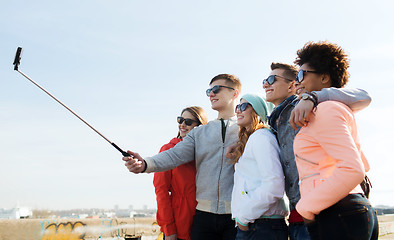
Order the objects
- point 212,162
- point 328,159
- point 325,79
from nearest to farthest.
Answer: point 328,159 → point 325,79 → point 212,162

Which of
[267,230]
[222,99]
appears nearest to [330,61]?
[267,230]

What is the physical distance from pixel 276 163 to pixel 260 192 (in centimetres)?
25

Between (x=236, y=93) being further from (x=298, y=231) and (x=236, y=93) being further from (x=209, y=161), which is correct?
(x=298, y=231)

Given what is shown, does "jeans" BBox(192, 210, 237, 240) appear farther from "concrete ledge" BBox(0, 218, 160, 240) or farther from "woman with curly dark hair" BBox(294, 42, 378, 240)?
"concrete ledge" BBox(0, 218, 160, 240)

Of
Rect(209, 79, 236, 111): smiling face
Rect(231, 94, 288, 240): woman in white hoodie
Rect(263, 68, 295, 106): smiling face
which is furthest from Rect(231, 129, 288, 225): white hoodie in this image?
Rect(209, 79, 236, 111): smiling face

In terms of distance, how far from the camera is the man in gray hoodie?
145 inches

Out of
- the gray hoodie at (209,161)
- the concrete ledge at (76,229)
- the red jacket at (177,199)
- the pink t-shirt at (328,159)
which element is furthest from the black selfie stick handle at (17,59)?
the concrete ledge at (76,229)

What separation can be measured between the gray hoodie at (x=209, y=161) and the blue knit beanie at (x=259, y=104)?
532mm

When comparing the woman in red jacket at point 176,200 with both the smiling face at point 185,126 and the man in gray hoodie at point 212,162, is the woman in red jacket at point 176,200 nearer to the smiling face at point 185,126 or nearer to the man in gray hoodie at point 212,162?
the man in gray hoodie at point 212,162

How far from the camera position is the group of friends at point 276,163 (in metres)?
1.97

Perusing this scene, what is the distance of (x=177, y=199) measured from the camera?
13.8 feet

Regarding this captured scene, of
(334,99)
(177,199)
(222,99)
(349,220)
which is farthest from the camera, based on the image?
(222,99)

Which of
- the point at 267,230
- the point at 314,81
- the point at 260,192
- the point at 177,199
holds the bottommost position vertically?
the point at 177,199

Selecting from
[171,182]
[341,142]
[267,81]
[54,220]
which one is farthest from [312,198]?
[54,220]
